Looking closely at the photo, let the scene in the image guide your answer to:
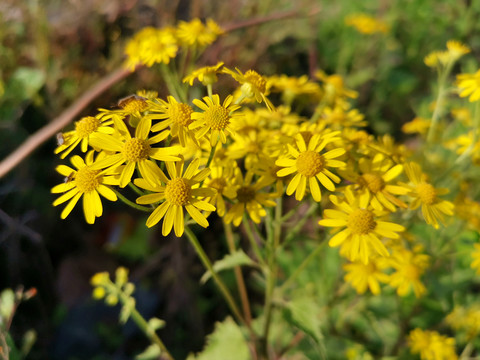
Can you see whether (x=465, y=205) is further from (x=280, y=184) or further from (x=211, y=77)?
(x=211, y=77)

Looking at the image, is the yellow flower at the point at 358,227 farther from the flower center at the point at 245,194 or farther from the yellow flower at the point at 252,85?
the yellow flower at the point at 252,85

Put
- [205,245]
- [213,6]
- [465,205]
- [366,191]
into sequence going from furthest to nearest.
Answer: [213,6]
[205,245]
[465,205]
[366,191]

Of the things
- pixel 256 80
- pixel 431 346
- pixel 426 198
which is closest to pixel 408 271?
pixel 431 346

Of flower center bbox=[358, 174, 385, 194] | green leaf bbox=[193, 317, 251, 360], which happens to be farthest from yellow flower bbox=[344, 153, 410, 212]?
green leaf bbox=[193, 317, 251, 360]

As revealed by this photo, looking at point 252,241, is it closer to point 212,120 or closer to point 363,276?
point 212,120

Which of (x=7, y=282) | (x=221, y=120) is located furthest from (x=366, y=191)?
(x=7, y=282)

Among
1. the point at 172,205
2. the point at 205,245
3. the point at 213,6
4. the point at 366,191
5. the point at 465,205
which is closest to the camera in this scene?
the point at 172,205
